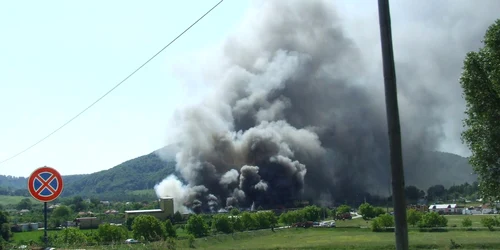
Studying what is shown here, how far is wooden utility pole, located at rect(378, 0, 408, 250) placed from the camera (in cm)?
648

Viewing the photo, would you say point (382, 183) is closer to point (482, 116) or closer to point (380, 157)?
point (380, 157)

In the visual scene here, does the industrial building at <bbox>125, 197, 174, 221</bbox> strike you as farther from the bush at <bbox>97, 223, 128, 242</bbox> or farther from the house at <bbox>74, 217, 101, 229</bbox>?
the bush at <bbox>97, 223, 128, 242</bbox>

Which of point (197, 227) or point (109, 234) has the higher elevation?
point (109, 234)

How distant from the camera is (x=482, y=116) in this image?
24.2 meters

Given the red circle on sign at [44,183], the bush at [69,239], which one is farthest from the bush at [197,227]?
the red circle on sign at [44,183]

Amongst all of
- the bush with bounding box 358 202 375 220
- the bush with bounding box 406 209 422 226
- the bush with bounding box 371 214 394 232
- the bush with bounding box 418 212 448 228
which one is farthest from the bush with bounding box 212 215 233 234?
the bush with bounding box 358 202 375 220

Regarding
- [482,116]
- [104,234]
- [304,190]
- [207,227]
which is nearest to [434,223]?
[207,227]

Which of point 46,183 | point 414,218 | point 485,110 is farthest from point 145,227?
point 46,183

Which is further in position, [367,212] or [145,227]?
[367,212]

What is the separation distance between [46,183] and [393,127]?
8.85m

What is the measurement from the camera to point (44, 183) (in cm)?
1213

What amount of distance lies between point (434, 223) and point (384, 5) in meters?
80.1

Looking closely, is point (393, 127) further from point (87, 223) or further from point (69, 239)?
point (87, 223)

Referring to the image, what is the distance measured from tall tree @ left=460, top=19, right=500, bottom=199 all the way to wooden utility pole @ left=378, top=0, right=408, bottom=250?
62.9ft
